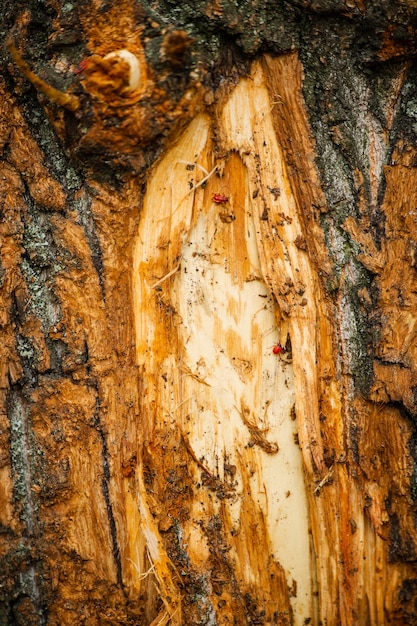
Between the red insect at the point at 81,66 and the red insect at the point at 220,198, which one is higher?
the red insect at the point at 81,66

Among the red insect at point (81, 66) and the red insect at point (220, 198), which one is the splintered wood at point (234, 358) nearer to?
the red insect at point (220, 198)

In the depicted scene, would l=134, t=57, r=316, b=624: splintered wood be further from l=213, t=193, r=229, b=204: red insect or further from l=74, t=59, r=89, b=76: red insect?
l=74, t=59, r=89, b=76: red insect

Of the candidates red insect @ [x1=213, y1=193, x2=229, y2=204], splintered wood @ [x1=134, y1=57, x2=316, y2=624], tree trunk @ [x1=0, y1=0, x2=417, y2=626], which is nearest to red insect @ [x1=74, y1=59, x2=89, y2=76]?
tree trunk @ [x1=0, y1=0, x2=417, y2=626]

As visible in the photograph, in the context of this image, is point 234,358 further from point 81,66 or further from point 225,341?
point 81,66

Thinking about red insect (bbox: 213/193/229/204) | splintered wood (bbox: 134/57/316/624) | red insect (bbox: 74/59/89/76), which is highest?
red insect (bbox: 74/59/89/76)

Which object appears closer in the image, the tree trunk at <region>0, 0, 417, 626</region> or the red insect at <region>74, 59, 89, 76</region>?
the red insect at <region>74, 59, 89, 76</region>

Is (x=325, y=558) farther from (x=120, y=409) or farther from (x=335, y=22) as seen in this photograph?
(x=335, y=22)

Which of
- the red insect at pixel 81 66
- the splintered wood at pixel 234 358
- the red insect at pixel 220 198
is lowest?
the splintered wood at pixel 234 358

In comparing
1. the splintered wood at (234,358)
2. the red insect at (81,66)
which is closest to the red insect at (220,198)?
the splintered wood at (234,358)
